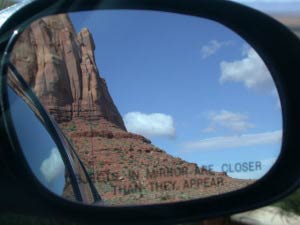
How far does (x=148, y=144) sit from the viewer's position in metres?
2.40

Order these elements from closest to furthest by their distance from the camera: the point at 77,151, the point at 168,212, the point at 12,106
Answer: the point at 12,106
the point at 168,212
the point at 77,151

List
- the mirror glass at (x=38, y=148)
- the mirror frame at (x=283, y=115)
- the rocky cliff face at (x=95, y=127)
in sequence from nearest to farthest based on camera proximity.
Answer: the mirror frame at (x=283, y=115), the mirror glass at (x=38, y=148), the rocky cliff face at (x=95, y=127)

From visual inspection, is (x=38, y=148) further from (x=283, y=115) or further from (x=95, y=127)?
(x=283, y=115)

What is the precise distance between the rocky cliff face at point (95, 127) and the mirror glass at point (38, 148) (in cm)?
9

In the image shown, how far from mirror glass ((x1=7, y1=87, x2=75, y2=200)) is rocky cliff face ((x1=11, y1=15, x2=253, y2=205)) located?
0.28 ft

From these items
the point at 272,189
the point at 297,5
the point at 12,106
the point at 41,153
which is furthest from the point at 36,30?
the point at 297,5

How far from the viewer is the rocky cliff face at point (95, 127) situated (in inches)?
86.0

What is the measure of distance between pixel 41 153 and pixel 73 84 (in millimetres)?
295

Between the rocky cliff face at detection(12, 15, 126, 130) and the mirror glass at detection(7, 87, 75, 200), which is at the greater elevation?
the rocky cliff face at detection(12, 15, 126, 130)

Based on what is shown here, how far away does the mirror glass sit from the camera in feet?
6.78

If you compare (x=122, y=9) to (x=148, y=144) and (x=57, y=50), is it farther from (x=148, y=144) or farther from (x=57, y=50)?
(x=148, y=144)

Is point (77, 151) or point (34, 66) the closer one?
point (34, 66)

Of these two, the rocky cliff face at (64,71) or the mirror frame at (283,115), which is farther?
the rocky cliff face at (64,71)

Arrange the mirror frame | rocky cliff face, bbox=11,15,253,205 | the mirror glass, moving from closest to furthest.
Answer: the mirror frame → the mirror glass → rocky cliff face, bbox=11,15,253,205
